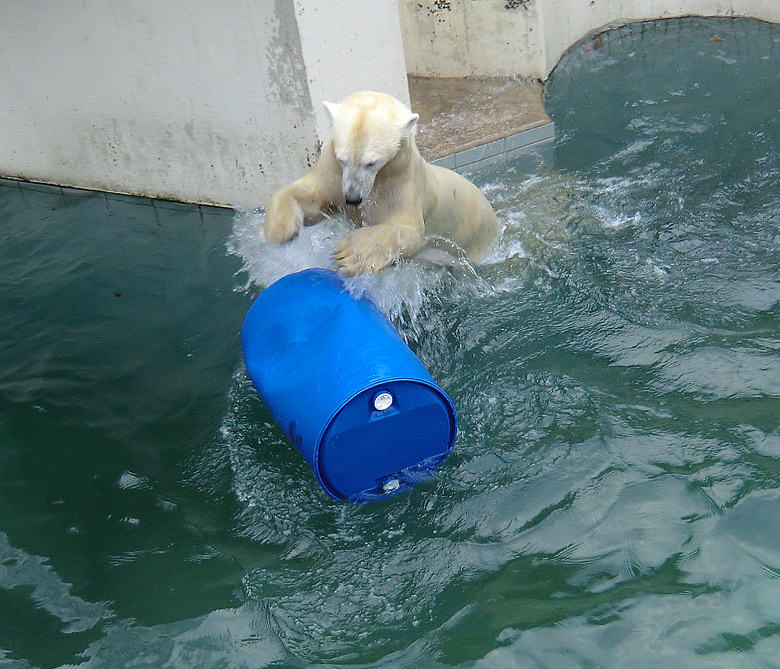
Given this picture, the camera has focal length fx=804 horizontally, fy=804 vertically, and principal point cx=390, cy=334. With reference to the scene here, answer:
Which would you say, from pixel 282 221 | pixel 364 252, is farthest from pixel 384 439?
pixel 282 221

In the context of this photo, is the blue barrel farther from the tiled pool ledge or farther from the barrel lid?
the tiled pool ledge

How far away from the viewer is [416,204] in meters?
3.40

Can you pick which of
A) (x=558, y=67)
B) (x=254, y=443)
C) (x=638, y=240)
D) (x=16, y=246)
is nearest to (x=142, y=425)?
(x=254, y=443)

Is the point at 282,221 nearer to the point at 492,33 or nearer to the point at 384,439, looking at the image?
the point at 384,439

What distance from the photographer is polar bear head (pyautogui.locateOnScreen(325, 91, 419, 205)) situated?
295 cm

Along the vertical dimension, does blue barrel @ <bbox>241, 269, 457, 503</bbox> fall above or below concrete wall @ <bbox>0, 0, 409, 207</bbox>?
below

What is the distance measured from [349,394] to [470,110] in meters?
3.96

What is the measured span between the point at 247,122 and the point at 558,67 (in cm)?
308

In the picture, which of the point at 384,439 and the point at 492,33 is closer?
the point at 384,439

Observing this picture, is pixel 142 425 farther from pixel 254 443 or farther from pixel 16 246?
pixel 16 246

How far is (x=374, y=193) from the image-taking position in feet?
11.0

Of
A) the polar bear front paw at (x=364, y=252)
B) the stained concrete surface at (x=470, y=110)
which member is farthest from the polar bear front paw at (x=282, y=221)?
the stained concrete surface at (x=470, y=110)

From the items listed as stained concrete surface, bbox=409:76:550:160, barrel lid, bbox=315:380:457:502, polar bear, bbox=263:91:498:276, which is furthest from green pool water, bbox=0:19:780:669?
stained concrete surface, bbox=409:76:550:160

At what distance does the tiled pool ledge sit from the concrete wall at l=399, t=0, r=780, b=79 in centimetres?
90
